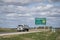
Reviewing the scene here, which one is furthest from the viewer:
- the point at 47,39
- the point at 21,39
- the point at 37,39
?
the point at 47,39

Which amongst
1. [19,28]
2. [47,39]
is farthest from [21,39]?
[19,28]

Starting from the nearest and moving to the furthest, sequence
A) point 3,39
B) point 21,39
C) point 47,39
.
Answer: point 3,39
point 21,39
point 47,39

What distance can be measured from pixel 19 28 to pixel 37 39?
21.4 m

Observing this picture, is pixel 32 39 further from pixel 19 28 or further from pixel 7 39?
pixel 19 28

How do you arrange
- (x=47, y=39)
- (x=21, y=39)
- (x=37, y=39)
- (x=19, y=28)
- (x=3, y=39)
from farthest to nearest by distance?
(x=19, y=28), (x=47, y=39), (x=37, y=39), (x=21, y=39), (x=3, y=39)

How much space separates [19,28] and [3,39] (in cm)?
2716

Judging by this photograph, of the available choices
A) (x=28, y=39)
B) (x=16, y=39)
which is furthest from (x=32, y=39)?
(x=16, y=39)

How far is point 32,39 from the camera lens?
39562mm

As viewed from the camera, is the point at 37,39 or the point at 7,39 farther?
the point at 37,39

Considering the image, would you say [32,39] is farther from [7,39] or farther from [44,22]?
[44,22]

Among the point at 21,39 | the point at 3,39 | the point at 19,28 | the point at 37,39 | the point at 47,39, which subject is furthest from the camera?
the point at 19,28

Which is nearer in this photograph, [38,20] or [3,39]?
[3,39]

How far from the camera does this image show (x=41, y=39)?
138 feet

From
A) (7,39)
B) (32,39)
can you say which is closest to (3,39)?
(7,39)
